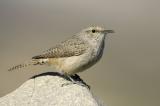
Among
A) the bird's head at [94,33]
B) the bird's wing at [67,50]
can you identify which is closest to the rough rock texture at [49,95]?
the bird's wing at [67,50]

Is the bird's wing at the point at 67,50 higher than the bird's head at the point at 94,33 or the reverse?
the reverse

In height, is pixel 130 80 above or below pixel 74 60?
below

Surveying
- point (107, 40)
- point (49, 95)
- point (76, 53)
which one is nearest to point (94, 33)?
point (76, 53)

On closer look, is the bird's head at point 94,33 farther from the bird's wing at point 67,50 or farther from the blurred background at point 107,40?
the blurred background at point 107,40

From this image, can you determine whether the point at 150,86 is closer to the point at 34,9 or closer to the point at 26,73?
the point at 26,73

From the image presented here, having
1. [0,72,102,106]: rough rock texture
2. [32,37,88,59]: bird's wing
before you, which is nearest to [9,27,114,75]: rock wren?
[32,37,88,59]: bird's wing

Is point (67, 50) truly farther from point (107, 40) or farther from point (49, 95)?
point (107, 40)

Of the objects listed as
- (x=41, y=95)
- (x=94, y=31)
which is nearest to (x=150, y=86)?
(x=94, y=31)
